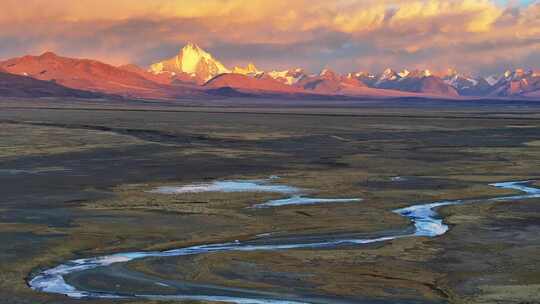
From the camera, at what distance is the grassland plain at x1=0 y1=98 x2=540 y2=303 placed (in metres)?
19.5

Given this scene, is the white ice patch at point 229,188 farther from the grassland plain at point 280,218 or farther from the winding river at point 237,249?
the grassland plain at point 280,218

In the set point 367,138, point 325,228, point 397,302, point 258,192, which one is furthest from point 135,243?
point 367,138

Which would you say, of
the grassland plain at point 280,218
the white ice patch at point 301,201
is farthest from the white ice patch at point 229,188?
the white ice patch at point 301,201

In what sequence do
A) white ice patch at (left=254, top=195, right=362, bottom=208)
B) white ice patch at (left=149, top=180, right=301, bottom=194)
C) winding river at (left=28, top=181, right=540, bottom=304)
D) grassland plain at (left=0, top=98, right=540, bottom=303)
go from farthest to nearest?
white ice patch at (left=149, top=180, right=301, bottom=194)
white ice patch at (left=254, top=195, right=362, bottom=208)
grassland plain at (left=0, top=98, right=540, bottom=303)
winding river at (left=28, top=181, right=540, bottom=304)

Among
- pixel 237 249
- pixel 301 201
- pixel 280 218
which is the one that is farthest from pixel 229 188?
pixel 237 249

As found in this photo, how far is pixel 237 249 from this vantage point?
2339cm

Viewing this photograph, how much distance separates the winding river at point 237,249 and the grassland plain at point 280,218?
51cm

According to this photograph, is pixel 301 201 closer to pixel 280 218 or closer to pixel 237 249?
pixel 280 218

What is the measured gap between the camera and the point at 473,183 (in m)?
40.9

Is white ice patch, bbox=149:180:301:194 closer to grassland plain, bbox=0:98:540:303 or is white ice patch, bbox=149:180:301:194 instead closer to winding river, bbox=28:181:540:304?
winding river, bbox=28:181:540:304

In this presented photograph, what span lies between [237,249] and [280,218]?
5.95 m

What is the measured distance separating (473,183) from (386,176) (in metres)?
4.66

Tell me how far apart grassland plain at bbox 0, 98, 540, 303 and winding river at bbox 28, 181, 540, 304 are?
0.51 m

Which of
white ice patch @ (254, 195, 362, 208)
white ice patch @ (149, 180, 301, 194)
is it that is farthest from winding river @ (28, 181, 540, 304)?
white ice patch @ (149, 180, 301, 194)
